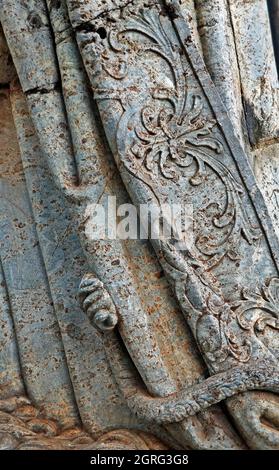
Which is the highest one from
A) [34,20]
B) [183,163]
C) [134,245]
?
[34,20]

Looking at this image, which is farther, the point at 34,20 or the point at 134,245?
the point at 34,20

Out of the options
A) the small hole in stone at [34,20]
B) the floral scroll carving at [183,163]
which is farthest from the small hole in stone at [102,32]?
the small hole in stone at [34,20]

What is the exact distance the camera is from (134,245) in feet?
8.06

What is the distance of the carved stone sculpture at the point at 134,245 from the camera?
7.68ft

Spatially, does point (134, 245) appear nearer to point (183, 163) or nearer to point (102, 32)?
point (183, 163)

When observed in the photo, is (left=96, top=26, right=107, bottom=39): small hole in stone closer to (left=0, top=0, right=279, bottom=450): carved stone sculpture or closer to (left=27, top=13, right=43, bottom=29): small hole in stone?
(left=0, top=0, right=279, bottom=450): carved stone sculpture

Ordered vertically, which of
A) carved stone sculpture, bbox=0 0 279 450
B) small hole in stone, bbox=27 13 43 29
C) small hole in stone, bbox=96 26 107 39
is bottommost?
carved stone sculpture, bbox=0 0 279 450

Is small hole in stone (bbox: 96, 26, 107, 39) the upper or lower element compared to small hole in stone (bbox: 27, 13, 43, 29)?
lower

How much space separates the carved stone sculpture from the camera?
2.34 m

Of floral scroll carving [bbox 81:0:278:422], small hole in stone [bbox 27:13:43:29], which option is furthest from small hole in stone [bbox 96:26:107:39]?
small hole in stone [bbox 27:13:43:29]

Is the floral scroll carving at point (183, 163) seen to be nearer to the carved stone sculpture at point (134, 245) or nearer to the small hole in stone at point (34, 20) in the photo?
the carved stone sculpture at point (134, 245)

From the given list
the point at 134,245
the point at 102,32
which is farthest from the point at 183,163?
the point at 102,32

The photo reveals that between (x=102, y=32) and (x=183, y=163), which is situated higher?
(x=102, y=32)

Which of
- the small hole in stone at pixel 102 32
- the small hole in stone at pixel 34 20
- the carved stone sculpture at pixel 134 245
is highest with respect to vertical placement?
the small hole in stone at pixel 34 20
